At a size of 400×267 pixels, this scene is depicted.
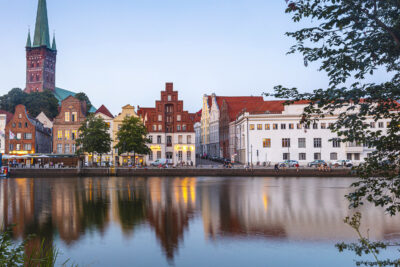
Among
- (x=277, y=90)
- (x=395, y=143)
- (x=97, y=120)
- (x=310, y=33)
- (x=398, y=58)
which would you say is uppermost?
(x=97, y=120)

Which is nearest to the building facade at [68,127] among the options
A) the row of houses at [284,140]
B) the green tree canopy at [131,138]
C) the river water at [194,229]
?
the green tree canopy at [131,138]

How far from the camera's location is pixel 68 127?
9431cm

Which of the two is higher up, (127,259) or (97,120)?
(97,120)

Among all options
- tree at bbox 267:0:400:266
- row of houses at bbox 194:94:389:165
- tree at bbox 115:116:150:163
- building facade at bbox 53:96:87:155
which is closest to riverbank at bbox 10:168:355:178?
tree at bbox 115:116:150:163

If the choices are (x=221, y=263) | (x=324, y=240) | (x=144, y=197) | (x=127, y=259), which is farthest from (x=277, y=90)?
(x=144, y=197)

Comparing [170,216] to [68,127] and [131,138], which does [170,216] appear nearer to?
[131,138]

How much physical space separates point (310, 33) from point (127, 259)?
12.8 m

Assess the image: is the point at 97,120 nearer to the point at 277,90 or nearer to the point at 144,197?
the point at 144,197

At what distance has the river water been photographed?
1695cm

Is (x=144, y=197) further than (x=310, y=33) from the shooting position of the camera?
Yes

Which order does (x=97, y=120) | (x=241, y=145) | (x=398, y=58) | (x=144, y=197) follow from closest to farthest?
(x=398, y=58)
(x=144, y=197)
(x=97, y=120)
(x=241, y=145)

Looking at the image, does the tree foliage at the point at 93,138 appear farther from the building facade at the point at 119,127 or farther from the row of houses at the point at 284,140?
the row of houses at the point at 284,140

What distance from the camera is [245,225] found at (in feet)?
76.8

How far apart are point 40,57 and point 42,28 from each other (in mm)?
14135
